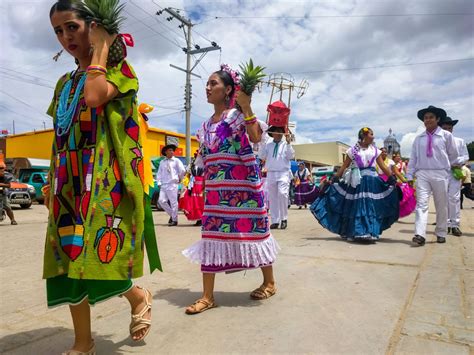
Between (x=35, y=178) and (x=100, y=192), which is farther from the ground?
(x=35, y=178)

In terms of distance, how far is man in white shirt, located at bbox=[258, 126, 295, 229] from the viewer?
775cm

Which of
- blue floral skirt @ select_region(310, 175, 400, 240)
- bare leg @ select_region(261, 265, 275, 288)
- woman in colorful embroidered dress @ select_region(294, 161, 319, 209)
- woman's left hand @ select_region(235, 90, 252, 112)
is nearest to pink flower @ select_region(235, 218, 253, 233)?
bare leg @ select_region(261, 265, 275, 288)

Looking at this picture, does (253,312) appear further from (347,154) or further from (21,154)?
(21,154)

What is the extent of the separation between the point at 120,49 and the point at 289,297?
2189 mm

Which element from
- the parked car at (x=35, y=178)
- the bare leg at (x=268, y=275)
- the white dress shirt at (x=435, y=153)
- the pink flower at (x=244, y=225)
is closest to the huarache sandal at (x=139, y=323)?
the pink flower at (x=244, y=225)

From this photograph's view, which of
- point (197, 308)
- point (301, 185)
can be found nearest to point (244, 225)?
point (197, 308)

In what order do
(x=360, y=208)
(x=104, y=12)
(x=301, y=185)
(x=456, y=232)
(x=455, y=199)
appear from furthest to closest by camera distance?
(x=301, y=185)
(x=455, y=199)
(x=456, y=232)
(x=360, y=208)
(x=104, y=12)

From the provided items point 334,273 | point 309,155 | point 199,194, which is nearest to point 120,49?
point 334,273

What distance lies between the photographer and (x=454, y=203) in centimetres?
690

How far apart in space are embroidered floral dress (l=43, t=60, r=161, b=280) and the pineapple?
62mm

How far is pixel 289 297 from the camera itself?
10.3ft

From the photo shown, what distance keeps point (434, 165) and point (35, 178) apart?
1665cm

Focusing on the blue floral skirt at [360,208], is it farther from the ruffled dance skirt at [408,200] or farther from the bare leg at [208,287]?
the bare leg at [208,287]

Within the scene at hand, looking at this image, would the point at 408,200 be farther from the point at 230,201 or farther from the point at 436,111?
the point at 230,201
